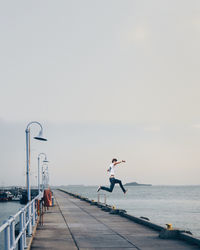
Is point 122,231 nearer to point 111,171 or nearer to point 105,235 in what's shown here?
point 105,235

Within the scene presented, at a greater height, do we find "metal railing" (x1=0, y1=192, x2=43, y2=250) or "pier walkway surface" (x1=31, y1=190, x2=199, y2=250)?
"metal railing" (x1=0, y1=192, x2=43, y2=250)

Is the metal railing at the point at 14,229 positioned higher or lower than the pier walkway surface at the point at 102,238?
higher

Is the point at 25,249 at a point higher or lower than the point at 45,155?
lower

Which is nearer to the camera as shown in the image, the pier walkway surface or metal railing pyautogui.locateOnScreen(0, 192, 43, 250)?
metal railing pyautogui.locateOnScreen(0, 192, 43, 250)

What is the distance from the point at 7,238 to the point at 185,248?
640cm

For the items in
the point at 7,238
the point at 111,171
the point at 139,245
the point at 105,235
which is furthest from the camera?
the point at 111,171

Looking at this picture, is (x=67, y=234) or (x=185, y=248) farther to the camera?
(x=67, y=234)

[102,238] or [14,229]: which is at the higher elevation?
[14,229]

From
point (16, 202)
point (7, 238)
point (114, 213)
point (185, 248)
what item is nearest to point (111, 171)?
point (185, 248)

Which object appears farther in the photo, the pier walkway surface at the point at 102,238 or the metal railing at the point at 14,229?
the pier walkway surface at the point at 102,238

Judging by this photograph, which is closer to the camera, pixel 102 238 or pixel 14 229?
pixel 14 229

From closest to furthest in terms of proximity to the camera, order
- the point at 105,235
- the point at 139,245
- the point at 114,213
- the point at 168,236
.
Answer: the point at 139,245
the point at 168,236
the point at 105,235
the point at 114,213

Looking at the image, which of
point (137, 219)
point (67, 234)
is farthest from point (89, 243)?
point (137, 219)

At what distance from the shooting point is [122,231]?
684 inches
